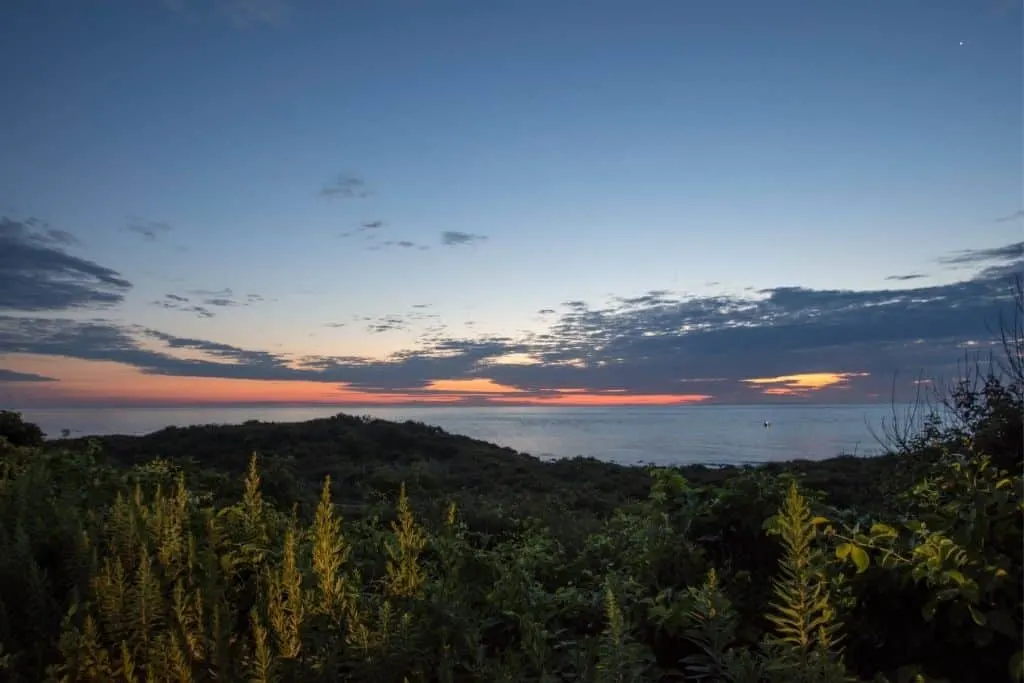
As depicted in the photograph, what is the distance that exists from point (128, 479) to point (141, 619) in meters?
4.62

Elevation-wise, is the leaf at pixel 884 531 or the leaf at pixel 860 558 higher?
the leaf at pixel 884 531

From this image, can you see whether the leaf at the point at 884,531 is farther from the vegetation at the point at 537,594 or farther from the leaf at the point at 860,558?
the leaf at the point at 860,558

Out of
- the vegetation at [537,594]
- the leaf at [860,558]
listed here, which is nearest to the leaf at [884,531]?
the vegetation at [537,594]

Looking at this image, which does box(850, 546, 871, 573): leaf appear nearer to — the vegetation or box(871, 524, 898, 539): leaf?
the vegetation

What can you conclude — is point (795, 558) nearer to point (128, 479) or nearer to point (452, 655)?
point (452, 655)

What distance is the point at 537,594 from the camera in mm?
4145

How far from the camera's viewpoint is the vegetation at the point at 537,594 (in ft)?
8.96

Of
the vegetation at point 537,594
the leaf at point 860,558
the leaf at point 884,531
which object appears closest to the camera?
the vegetation at point 537,594

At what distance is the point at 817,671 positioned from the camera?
2.16m

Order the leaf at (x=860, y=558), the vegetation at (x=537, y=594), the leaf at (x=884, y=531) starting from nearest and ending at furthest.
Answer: the vegetation at (x=537, y=594)
the leaf at (x=860, y=558)
the leaf at (x=884, y=531)

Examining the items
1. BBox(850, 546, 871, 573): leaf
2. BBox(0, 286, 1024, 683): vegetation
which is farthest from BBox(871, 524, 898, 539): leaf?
BBox(850, 546, 871, 573): leaf

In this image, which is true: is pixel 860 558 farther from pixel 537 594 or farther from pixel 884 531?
pixel 537 594

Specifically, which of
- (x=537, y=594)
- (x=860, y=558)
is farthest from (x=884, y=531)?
(x=537, y=594)

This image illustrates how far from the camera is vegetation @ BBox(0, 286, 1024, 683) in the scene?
2730 mm
